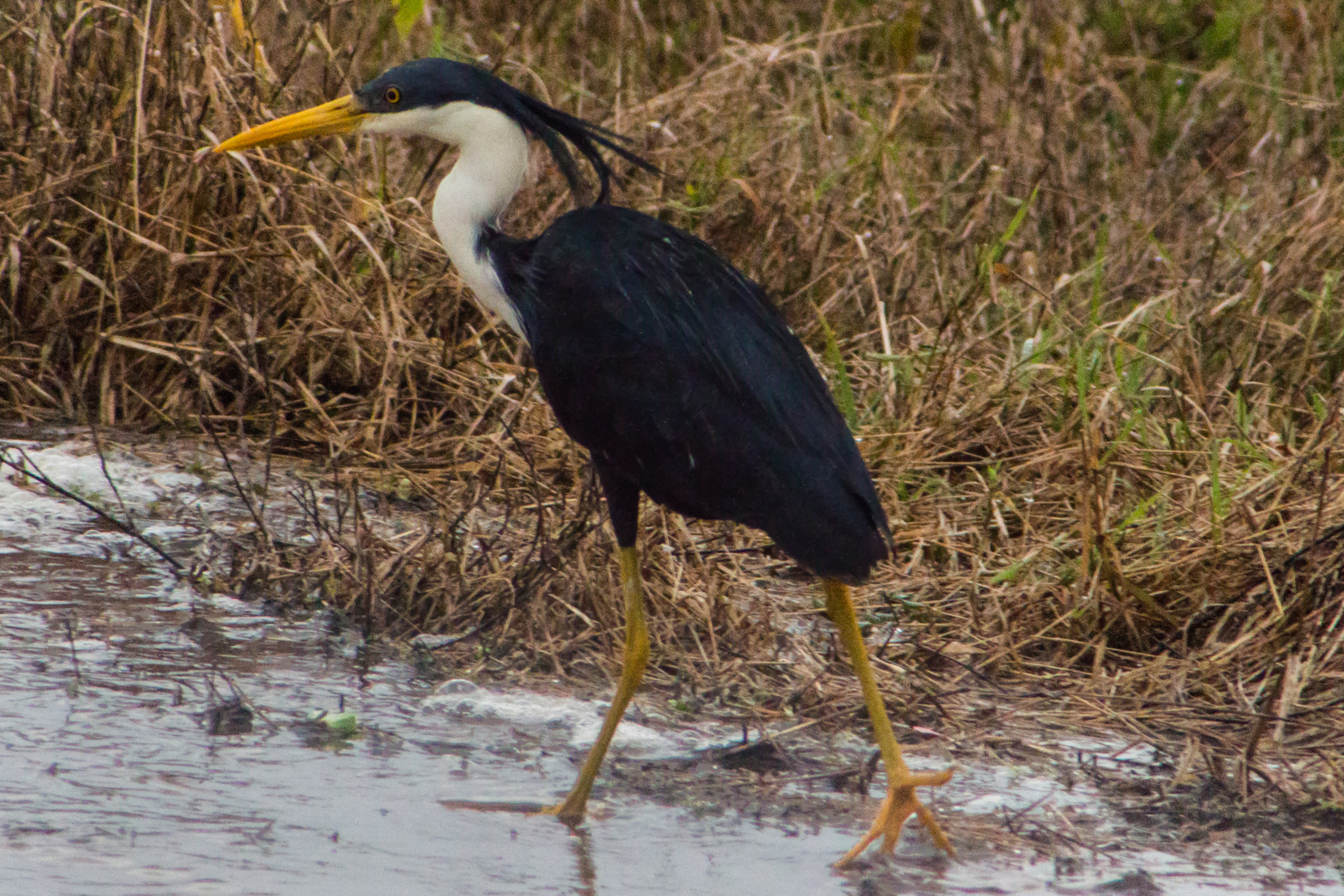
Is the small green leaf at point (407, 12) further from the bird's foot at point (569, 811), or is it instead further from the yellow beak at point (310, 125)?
the bird's foot at point (569, 811)

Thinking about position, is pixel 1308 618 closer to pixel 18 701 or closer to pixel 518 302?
pixel 518 302

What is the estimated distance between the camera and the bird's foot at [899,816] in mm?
3004

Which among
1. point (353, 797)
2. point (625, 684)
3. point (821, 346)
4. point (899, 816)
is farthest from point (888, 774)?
point (821, 346)

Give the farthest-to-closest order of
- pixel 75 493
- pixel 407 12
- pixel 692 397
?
pixel 407 12 → pixel 75 493 → pixel 692 397

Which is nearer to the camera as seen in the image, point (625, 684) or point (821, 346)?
point (625, 684)

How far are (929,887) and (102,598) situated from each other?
6.72 ft

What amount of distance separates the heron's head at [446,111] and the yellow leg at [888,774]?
980mm

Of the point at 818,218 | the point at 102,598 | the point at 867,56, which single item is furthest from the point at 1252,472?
the point at 867,56

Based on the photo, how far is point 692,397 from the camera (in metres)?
3.22

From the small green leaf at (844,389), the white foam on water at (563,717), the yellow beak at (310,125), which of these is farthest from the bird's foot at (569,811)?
the small green leaf at (844,389)

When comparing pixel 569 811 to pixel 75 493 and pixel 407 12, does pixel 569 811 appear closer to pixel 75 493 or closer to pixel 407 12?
pixel 75 493

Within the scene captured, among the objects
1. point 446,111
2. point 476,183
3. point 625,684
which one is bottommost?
point 625,684

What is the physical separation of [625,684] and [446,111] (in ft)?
3.98

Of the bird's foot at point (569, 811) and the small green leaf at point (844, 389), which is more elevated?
the small green leaf at point (844, 389)
